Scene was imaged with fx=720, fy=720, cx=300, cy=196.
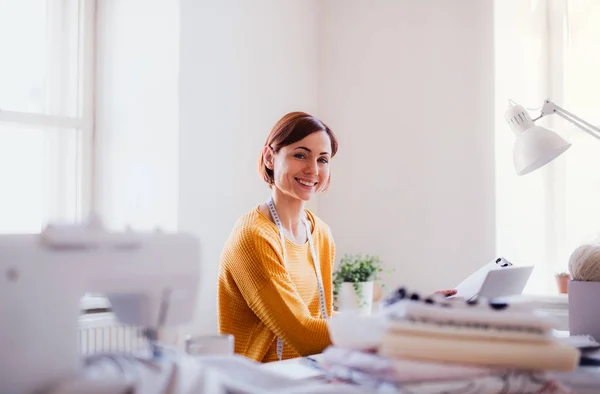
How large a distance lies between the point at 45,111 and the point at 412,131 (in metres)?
1.70

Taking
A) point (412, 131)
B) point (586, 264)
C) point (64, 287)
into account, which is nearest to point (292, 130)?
point (586, 264)

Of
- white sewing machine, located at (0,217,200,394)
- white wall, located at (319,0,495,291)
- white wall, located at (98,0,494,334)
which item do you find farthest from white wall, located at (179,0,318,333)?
white sewing machine, located at (0,217,200,394)

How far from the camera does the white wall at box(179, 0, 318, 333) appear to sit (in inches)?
124

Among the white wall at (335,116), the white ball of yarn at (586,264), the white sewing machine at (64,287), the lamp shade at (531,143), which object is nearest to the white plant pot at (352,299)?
the white wall at (335,116)

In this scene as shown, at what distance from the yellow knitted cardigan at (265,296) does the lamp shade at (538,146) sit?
0.72 metres

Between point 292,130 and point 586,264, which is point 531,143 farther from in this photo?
point 292,130

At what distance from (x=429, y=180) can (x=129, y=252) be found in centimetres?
251

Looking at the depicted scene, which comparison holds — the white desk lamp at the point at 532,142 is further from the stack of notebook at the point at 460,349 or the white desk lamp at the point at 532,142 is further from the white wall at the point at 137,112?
the white wall at the point at 137,112

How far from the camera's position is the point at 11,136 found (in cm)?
305

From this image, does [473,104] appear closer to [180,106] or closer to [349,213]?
[349,213]

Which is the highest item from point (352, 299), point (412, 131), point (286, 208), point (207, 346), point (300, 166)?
point (412, 131)

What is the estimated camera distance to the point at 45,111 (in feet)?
10.4

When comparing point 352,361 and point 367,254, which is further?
point 367,254

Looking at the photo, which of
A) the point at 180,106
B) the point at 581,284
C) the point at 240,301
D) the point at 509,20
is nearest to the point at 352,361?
the point at 581,284
